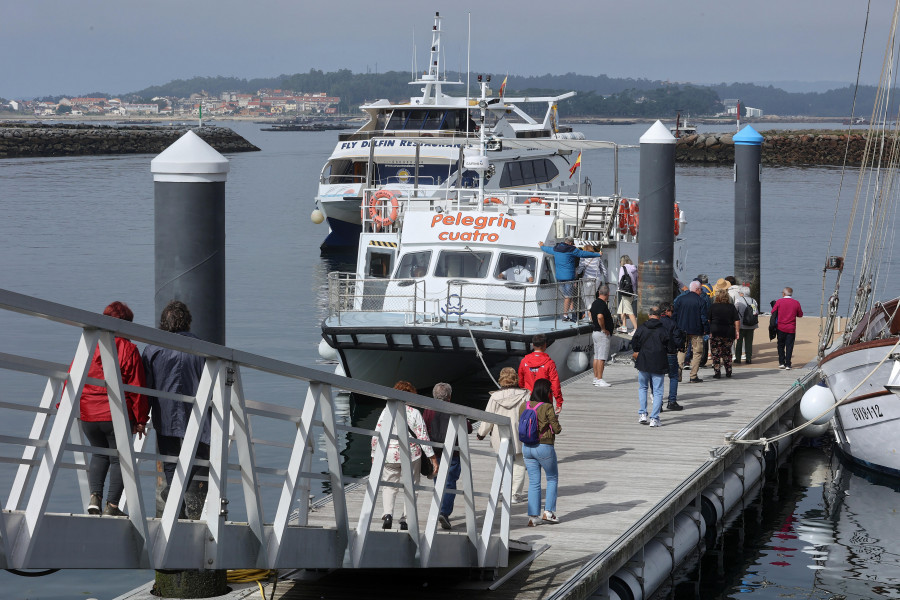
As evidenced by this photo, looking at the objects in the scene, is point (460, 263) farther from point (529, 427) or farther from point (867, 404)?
point (529, 427)

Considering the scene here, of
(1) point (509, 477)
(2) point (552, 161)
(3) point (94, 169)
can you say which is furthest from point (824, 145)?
(1) point (509, 477)

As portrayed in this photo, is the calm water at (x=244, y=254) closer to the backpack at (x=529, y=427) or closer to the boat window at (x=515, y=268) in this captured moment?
the boat window at (x=515, y=268)

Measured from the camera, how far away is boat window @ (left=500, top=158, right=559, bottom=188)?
39812 mm

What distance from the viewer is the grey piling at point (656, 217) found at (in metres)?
20.0

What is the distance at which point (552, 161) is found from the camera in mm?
42000

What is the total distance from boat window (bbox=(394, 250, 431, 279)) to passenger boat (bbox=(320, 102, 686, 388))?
0.06 feet

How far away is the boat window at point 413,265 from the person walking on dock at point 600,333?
4058 millimetres

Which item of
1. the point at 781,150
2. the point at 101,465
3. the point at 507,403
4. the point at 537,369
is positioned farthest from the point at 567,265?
the point at 781,150

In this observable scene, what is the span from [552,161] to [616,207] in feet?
62.4

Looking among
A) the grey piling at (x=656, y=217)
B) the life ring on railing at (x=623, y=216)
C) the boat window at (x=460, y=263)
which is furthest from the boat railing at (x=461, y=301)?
the life ring on railing at (x=623, y=216)

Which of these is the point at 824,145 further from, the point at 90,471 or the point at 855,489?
the point at 90,471

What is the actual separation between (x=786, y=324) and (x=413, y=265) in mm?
6360

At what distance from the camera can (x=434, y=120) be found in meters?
45.2

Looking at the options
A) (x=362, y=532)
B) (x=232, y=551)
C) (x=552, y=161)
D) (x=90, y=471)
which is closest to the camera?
(x=232, y=551)
